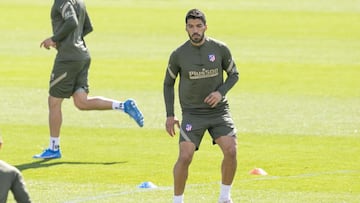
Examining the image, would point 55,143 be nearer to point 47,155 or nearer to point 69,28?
point 47,155

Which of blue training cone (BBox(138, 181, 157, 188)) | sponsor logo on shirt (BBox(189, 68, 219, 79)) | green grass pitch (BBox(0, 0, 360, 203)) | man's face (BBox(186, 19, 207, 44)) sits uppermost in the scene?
man's face (BBox(186, 19, 207, 44))

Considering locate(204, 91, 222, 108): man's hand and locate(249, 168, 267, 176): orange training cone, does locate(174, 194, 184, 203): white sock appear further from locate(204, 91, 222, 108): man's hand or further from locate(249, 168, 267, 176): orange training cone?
locate(249, 168, 267, 176): orange training cone

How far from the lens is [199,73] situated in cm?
1323

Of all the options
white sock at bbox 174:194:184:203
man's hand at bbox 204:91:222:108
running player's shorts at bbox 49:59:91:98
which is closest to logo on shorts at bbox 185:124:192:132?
man's hand at bbox 204:91:222:108

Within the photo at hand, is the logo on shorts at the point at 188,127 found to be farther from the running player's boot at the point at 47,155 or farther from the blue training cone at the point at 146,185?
the running player's boot at the point at 47,155

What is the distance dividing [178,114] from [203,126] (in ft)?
27.0

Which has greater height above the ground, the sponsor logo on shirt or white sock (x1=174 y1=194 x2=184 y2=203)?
the sponsor logo on shirt

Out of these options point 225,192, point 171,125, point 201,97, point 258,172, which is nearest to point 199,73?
point 201,97

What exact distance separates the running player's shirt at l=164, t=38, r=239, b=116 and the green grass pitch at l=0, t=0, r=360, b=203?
1297mm

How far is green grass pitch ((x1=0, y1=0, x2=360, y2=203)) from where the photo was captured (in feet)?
48.9

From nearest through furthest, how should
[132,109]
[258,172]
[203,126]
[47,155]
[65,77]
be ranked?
1. [203,126]
2. [258,172]
3. [47,155]
4. [65,77]
5. [132,109]

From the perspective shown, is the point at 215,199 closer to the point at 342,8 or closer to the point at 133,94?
the point at 133,94

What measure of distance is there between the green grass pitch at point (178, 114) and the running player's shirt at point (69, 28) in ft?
4.86

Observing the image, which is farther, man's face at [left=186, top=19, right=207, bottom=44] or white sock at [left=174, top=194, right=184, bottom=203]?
white sock at [left=174, top=194, right=184, bottom=203]
